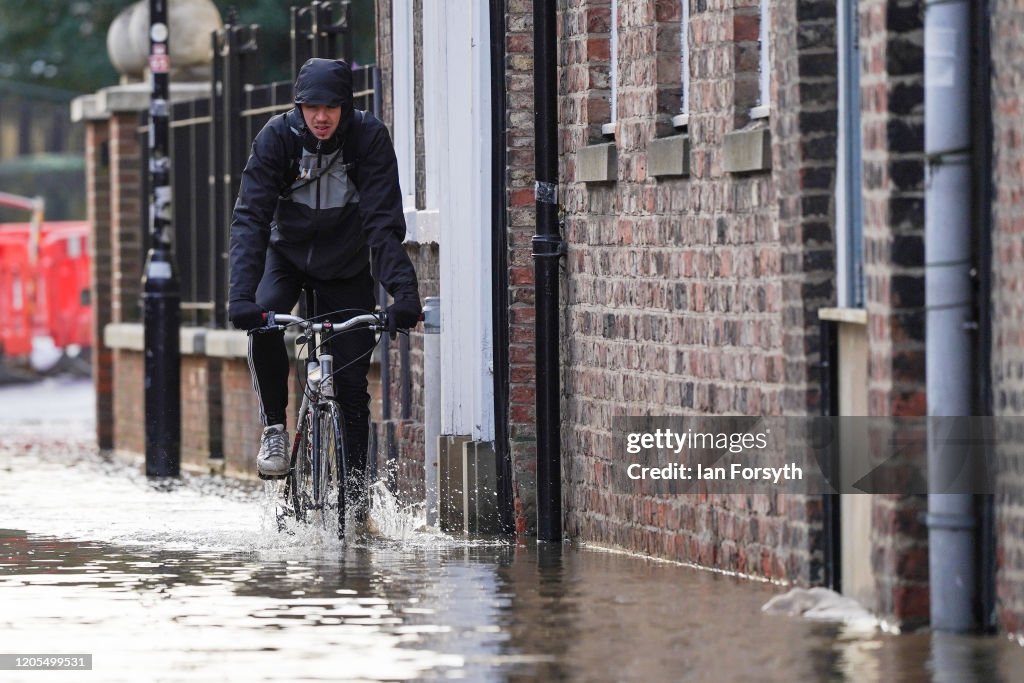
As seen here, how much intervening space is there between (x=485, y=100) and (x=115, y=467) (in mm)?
7402

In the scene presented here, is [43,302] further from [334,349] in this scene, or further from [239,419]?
[334,349]

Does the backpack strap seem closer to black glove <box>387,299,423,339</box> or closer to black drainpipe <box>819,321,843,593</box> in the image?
black glove <box>387,299,423,339</box>

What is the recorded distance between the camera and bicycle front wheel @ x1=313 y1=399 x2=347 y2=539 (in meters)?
11.8

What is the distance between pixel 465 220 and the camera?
43.2 ft

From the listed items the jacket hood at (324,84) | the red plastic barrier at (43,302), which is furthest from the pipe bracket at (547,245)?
the red plastic barrier at (43,302)

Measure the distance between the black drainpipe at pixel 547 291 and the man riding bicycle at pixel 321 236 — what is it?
0.77 metres

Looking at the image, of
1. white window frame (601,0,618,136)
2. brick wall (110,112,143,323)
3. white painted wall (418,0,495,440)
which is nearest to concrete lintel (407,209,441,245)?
white painted wall (418,0,495,440)

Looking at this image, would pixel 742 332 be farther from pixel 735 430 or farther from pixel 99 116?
pixel 99 116

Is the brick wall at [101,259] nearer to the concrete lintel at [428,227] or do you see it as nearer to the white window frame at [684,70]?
the concrete lintel at [428,227]

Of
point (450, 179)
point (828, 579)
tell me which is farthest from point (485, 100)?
point (828, 579)

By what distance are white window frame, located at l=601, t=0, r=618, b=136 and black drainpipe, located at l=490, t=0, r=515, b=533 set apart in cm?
68

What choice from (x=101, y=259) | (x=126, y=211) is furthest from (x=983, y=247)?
(x=101, y=259)

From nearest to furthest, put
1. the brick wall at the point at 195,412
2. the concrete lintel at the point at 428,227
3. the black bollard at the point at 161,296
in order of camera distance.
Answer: the concrete lintel at the point at 428,227 < the black bollard at the point at 161,296 < the brick wall at the point at 195,412

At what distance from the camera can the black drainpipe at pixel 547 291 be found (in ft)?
40.7
